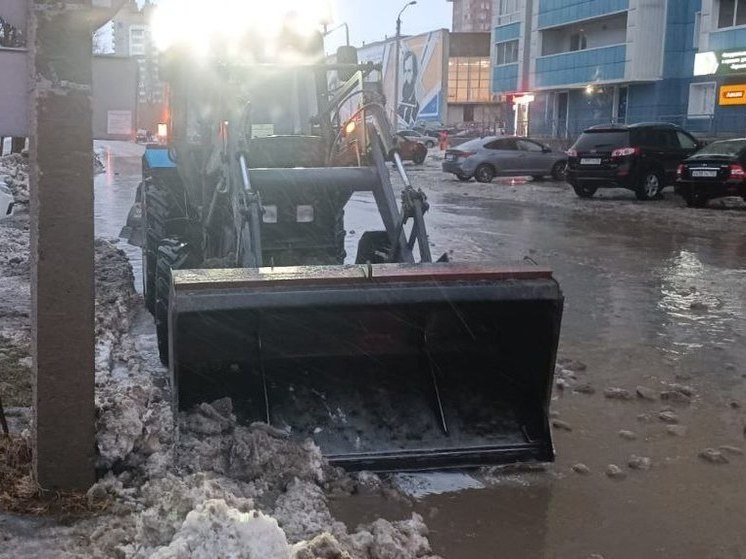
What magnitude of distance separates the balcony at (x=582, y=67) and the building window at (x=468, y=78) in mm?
33212

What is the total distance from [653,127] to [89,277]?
19.9 m

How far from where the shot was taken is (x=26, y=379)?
582 centimetres

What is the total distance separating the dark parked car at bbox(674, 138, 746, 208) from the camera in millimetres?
18750

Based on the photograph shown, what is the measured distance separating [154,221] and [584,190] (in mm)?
16326

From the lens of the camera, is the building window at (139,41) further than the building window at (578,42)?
No

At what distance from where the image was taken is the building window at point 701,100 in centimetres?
3484

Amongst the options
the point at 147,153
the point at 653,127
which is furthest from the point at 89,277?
the point at 653,127

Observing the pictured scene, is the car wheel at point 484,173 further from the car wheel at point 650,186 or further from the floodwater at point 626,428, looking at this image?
the floodwater at point 626,428

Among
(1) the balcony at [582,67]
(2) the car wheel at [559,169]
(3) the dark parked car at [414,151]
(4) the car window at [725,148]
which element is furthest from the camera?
(1) the balcony at [582,67]

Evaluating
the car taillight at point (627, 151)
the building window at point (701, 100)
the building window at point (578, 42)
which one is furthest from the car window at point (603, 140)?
the building window at point (578, 42)

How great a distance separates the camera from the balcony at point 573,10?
1563 inches

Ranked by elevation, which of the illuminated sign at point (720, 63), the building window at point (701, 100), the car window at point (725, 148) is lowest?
the car window at point (725, 148)

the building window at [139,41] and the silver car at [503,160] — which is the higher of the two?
the building window at [139,41]

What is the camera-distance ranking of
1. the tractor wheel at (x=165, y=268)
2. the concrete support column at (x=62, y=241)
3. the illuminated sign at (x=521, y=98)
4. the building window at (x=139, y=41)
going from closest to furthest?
the concrete support column at (x=62, y=241) < the tractor wheel at (x=165, y=268) < the building window at (x=139, y=41) < the illuminated sign at (x=521, y=98)
